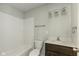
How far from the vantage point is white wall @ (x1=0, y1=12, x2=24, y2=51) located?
4.70ft

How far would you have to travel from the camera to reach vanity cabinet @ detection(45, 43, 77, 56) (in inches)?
53.5

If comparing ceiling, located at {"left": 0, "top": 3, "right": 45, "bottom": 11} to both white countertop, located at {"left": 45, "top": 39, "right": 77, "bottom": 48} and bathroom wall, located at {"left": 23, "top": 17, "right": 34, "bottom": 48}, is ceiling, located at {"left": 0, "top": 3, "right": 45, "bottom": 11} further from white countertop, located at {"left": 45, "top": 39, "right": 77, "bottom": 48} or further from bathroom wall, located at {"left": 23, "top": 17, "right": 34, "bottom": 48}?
white countertop, located at {"left": 45, "top": 39, "right": 77, "bottom": 48}

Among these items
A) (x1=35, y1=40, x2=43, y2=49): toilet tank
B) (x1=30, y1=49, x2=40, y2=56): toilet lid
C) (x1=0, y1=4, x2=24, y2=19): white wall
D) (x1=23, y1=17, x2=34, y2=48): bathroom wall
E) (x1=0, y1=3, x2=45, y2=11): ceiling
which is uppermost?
(x1=0, y1=3, x2=45, y2=11): ceiling

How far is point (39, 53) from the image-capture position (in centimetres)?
141

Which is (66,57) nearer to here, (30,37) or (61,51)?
(61,51)

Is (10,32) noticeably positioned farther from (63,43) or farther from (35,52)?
(63,43)

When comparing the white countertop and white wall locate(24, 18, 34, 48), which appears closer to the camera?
the white countertop

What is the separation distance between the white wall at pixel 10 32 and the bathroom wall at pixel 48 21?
0.76ft

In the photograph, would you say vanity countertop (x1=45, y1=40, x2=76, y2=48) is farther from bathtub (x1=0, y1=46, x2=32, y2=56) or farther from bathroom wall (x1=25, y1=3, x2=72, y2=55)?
bathtub (x1=0, y1=46, x2=32, y2=56)

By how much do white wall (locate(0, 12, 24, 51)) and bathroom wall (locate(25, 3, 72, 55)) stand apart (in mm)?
231

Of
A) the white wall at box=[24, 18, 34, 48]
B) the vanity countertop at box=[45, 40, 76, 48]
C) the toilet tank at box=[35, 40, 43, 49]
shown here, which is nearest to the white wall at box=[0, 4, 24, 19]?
the white wall at box=[24, 18, 34, 48]

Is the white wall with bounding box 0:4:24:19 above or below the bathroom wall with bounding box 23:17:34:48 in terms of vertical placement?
above

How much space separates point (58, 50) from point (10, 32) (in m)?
0.75

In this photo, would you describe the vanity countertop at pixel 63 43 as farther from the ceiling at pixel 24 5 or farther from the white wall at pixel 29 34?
the ceiling at pixel 24 5
